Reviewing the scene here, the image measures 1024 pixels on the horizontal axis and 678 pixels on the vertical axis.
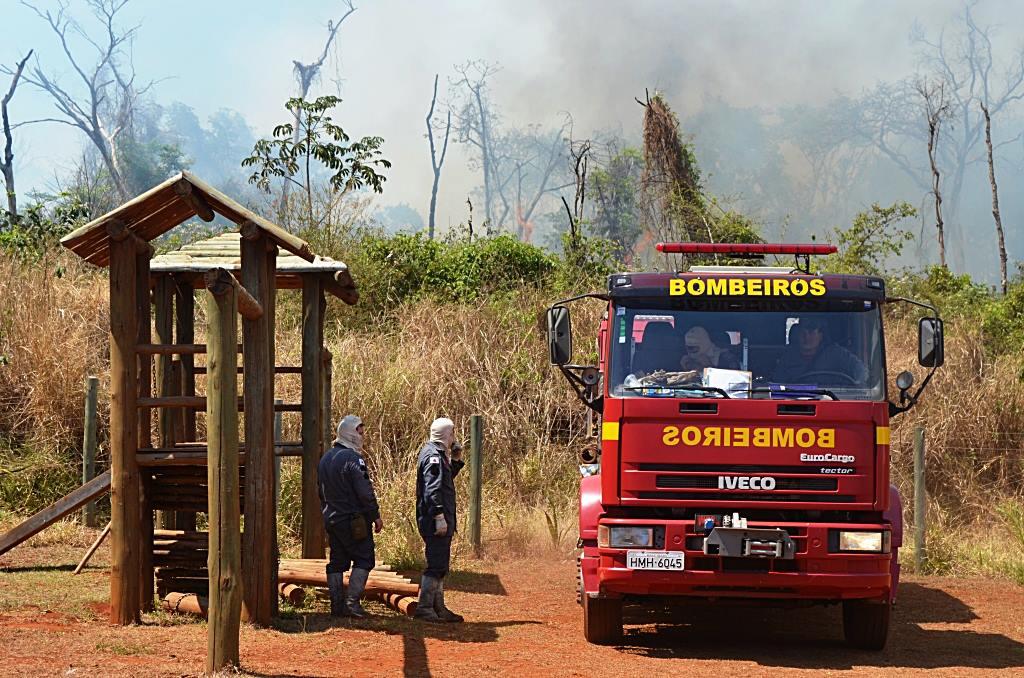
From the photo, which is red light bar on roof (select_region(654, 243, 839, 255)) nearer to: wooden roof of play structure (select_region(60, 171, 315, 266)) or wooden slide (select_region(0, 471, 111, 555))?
wooden roof of play structure (select_region(60, 171, 315, 266))

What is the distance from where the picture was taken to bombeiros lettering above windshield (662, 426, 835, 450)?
9.16 meters

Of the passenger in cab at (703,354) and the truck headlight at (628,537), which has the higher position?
the passenger in cab at (703,354)

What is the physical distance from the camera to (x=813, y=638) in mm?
10797

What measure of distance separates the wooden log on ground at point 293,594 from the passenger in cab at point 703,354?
160 inches

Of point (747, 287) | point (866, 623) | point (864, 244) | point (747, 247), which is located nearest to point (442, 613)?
point (866, 623)

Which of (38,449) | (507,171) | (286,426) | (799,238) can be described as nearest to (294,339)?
(286,426)

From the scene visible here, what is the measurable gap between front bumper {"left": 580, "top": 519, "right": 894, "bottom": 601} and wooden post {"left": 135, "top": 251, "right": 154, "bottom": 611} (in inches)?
142

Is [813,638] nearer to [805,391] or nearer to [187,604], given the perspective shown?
[805,391]

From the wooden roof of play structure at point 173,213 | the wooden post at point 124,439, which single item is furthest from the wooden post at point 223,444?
the wooden post at point 124,439

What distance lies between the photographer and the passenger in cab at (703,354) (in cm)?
954

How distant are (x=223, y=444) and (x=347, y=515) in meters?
2.57

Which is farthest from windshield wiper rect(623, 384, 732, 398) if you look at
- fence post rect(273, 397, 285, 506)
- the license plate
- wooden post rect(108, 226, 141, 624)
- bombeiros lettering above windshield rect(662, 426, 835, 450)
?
wooden post rect(108, 226, 141, 624)

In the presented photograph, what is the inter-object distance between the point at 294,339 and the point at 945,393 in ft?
34.8

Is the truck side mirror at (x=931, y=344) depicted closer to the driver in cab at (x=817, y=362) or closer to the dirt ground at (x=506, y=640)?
the driver in cab at (x=817, y=362)
